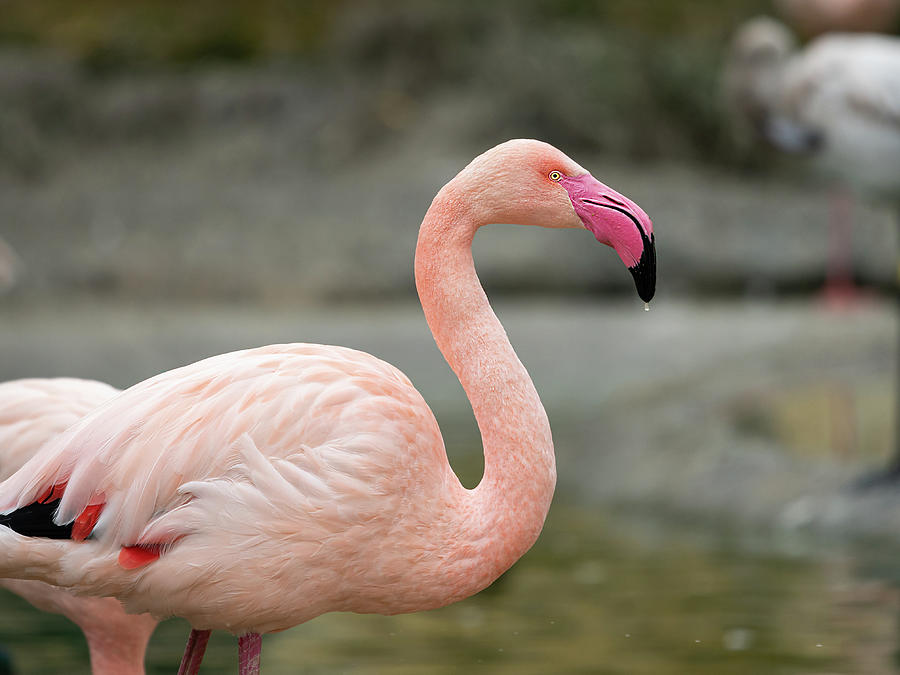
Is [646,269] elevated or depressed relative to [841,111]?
elevated

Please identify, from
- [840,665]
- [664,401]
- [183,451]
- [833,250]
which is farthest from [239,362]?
[833,250]

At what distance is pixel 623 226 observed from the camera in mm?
2490

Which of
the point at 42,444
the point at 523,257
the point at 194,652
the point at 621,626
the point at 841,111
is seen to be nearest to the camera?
the point at 194,652

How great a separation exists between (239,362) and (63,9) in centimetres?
1105

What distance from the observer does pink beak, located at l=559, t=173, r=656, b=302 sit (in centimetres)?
247

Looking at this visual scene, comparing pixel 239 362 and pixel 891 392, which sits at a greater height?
pixel 239 362

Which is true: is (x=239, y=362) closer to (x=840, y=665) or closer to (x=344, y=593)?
(x=344, y=593)

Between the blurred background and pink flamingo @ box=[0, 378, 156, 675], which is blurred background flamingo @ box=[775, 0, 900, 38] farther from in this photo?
pink flamingo @ box=[0, 378, 156, 675]

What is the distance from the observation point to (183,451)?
2.40 meters

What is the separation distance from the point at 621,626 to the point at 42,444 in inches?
85.9

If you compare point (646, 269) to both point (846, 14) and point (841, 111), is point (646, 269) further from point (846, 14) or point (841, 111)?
point (846, 14)

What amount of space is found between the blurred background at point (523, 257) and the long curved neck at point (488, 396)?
1978 mm

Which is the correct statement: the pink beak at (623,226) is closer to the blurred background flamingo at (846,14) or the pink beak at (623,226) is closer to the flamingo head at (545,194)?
the flamingo head at (545,194)

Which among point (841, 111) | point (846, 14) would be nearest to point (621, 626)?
point (841, 111)
